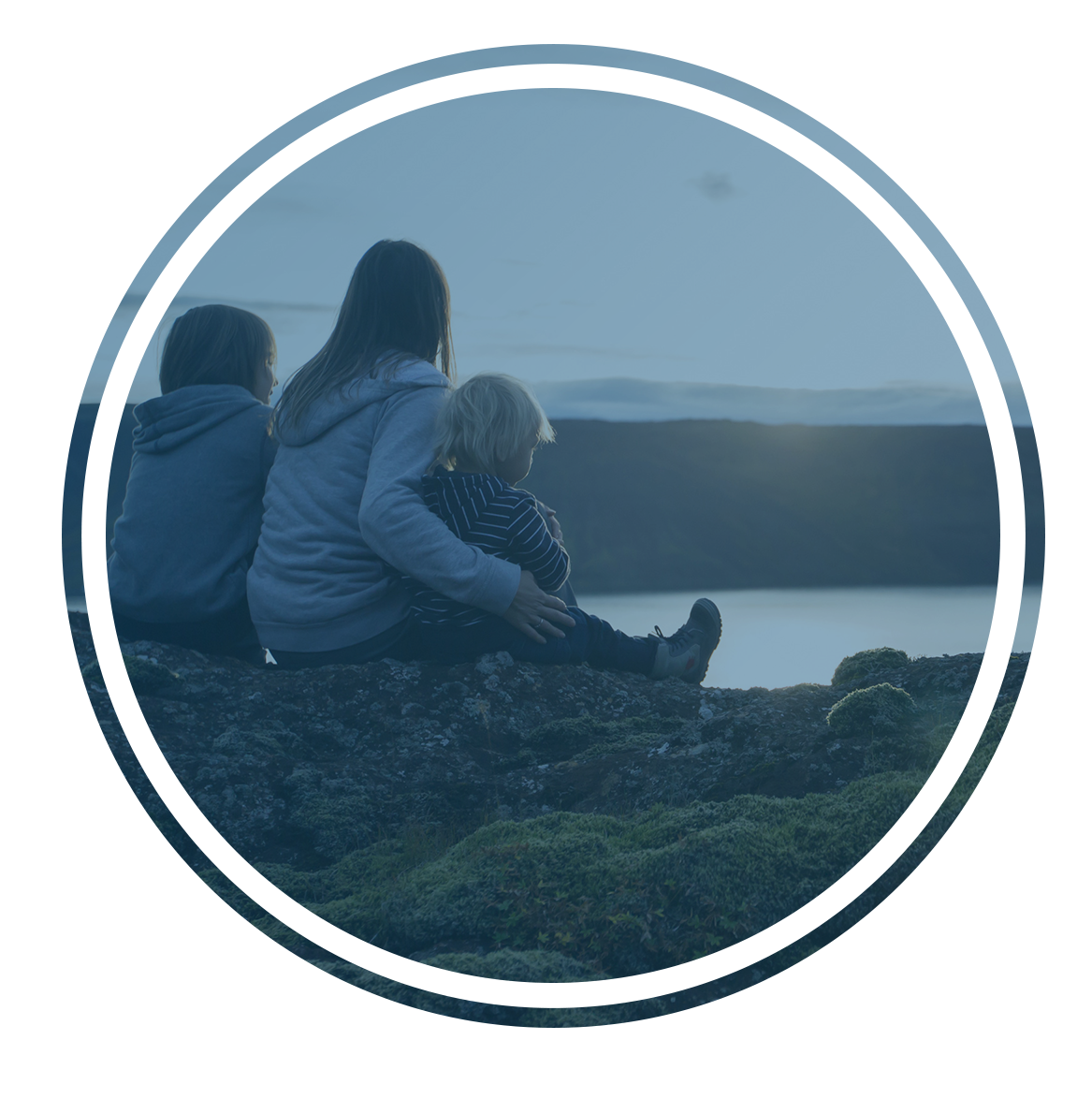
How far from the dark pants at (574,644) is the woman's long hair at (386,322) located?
843 millimetres

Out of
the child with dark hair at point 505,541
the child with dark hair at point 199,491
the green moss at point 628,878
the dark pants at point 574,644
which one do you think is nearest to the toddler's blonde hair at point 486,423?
the child with dark hair at point 505,541

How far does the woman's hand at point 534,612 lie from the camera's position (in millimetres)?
3531

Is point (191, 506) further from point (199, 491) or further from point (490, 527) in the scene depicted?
point (490, 527)

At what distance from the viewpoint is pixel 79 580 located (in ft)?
13.6

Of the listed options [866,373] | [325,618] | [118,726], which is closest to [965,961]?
[866,373]

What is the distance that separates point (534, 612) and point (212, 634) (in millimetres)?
1245

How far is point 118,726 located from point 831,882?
2660 millimetres

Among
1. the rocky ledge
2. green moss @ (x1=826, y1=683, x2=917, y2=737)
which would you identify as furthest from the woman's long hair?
green moss @ (x1=826, y1=683, x2=917, y2=737)

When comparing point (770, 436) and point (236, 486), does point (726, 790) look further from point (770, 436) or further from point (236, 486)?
point (236, 486)

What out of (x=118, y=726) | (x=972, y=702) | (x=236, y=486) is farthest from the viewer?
(x=118, y=726)

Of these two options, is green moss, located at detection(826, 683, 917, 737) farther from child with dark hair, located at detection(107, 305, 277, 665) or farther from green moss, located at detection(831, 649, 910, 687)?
child with dark hair, located at detection(107, 305, 277, 665)

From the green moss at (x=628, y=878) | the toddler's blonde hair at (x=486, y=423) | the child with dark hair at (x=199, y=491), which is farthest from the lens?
the child with dark hair at (x=199, y=491)

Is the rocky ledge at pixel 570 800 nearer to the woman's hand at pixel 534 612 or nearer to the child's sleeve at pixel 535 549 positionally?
the woman's hand at pixel 534 612

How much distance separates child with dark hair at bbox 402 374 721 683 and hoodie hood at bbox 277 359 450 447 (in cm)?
14
